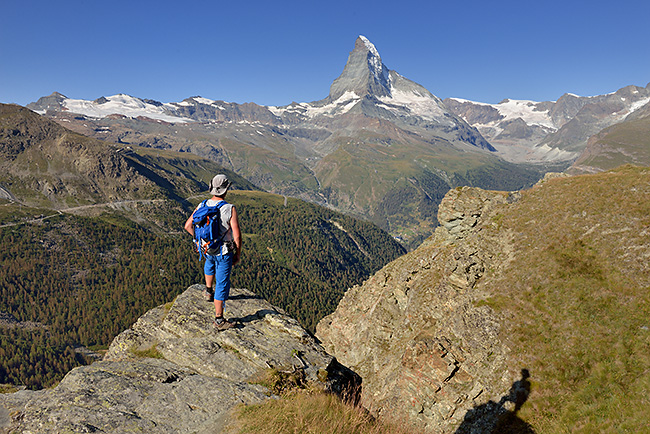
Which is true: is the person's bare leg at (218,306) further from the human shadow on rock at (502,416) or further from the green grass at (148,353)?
the human shadow on rock at (502,416)

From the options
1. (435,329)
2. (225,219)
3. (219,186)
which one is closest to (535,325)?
(435,329)

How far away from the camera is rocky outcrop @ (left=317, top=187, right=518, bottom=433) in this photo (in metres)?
30.4

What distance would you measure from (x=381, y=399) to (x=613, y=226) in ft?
101

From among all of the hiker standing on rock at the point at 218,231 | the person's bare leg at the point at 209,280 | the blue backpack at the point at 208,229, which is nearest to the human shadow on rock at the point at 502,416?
the person's bare leg at the point at 209,280

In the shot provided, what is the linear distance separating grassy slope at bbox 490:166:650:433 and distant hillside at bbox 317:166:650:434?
3.8 inches

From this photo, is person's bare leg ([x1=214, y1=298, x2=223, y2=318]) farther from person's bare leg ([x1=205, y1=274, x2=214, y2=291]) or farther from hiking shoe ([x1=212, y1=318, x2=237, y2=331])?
person's bare leg ([x1=205, y1=274, x2=214, y2=291])

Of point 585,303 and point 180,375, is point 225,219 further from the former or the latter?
point 585,303

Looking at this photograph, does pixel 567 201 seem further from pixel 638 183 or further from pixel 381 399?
pixel 381 399

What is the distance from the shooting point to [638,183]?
129 ft

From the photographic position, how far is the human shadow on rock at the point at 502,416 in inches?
1027

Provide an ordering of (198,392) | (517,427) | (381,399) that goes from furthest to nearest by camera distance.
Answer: (381,399) → (517,427) → (198,392)

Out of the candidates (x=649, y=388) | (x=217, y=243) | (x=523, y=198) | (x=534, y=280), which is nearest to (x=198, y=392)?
(x=217, y=243)

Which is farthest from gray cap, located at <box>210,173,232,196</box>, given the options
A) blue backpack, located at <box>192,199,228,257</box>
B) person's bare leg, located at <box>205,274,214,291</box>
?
person's bare leg, located at <box>205,274,214,291</box>

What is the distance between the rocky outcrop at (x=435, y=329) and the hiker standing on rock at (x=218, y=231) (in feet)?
29.6
